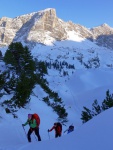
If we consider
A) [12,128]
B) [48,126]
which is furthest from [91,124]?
[48,126]

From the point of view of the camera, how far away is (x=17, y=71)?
48719 mm

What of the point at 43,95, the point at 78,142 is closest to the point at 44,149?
the point at 78,142

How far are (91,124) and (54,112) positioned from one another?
29.0 metres

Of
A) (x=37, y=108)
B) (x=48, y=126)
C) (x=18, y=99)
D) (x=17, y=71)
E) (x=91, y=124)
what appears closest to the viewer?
(x=91, y=124)

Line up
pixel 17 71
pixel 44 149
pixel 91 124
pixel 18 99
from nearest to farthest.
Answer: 1. pixel 91 124
2. pixel 44 149
3. pixel 18 99
4. pixel 17 71

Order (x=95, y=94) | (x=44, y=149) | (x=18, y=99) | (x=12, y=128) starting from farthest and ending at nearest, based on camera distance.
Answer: (x=95, y=94) < (x=18, y=99) < (x=12, y=128) < (x=44, y=149)

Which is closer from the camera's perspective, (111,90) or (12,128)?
(12,128)

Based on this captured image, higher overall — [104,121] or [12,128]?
[12,128]

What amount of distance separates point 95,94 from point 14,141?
65176mm

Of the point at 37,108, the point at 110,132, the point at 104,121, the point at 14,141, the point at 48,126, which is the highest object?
the point at 37,108

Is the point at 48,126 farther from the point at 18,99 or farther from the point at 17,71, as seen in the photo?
the point at 17,71

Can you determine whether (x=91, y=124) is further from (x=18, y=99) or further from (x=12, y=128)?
(x=18, y=99)

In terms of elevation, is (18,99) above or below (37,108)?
below

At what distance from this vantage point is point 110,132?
8539 mm
